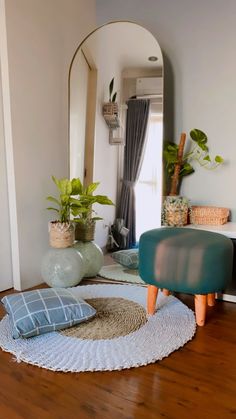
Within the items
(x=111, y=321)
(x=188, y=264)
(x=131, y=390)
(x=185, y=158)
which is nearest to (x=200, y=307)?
(x=188, y=264)

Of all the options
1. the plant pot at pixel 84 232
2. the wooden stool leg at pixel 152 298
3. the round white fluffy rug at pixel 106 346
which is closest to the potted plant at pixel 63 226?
the plant pot at pixel 84 232

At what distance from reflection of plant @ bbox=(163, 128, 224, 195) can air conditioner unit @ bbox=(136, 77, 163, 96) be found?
15.3 inches

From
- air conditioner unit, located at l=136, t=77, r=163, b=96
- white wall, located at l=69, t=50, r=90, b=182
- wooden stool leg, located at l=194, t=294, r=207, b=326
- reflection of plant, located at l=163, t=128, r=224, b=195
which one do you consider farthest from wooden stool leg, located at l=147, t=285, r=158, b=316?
air conditioner unit, located at l=136, t=77, r=163, b=96

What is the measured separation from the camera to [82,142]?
265cm

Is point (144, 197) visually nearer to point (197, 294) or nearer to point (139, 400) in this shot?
point (197, 294)

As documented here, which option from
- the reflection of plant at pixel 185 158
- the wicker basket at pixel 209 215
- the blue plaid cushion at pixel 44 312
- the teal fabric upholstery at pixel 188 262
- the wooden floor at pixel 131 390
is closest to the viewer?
the wooden floor at pixel 131 390

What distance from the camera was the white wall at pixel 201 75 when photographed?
7.84 ft

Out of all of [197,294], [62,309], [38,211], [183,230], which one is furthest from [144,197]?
[62,309]

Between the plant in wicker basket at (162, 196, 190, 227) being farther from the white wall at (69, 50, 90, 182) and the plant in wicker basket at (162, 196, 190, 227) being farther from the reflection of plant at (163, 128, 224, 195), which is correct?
the white wall at (69, 50, 90, 182)

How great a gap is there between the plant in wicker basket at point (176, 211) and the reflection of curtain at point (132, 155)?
31 centimetres

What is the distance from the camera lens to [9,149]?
7.25ft

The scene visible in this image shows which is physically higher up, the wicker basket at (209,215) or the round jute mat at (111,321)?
the wicker basket at (209,215)

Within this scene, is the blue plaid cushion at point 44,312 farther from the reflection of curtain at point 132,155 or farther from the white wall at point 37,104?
the reflection of curtain at point 132,155

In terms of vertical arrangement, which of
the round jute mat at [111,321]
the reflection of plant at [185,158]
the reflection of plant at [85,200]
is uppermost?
the reflection of plant at [185,158]
